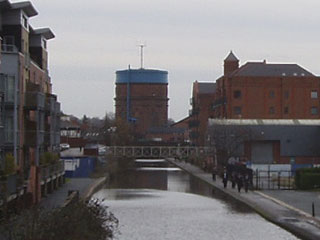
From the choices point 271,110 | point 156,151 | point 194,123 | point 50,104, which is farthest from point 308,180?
point 194,123

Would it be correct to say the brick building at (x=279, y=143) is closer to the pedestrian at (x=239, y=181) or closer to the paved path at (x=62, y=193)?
the paved path at (x=62, y=193)

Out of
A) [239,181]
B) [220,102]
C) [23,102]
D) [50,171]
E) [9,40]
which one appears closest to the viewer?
[23,102]

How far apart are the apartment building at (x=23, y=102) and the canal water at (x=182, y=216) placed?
5.80m

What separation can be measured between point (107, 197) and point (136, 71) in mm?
128728

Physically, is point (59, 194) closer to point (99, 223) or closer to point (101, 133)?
point (99, 223)

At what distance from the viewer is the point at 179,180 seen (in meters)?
82.0

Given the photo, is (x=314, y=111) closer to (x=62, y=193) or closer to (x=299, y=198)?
(x=299, y=198)

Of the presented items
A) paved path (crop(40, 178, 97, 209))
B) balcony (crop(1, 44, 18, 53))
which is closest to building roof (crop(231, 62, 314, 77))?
paved path (crop(40, 178, 97, 209))

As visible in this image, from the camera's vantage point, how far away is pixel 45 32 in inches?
2657

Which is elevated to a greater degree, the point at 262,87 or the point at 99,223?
the point at 262,87

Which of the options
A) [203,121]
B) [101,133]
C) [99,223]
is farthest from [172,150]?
[99,223]

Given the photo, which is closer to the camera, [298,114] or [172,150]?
[298,114]

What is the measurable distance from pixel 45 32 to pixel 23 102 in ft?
50.8

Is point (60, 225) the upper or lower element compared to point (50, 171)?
lower
